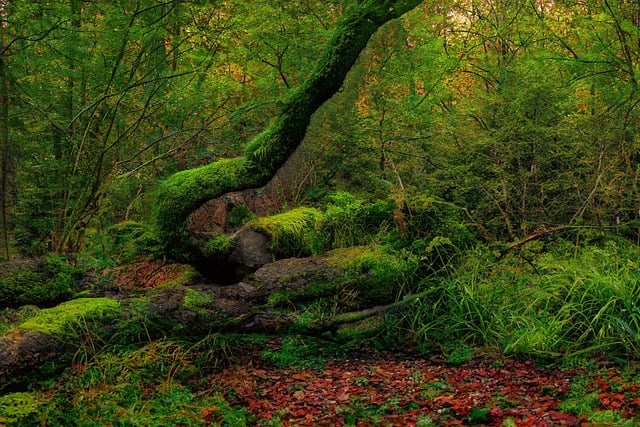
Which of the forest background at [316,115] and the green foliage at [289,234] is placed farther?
the green foliage at [289,234]

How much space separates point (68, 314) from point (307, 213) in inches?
151

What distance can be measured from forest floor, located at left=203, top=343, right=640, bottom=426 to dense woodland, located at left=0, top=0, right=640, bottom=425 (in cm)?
7

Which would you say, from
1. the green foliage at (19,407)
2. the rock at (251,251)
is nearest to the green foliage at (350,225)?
the rock at (251,251)

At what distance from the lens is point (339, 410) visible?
3.91m

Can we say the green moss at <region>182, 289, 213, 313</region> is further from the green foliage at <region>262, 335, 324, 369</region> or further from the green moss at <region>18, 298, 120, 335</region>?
the green foliage at <region>262, 335, 324, 369</region>

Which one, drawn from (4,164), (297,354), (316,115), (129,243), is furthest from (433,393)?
(4,164)

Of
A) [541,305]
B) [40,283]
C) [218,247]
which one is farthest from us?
[218,247]

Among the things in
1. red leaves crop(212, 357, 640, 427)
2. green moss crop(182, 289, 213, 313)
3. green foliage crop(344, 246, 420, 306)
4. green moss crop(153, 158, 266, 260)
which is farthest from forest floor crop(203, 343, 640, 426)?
green moss crop(153, 158, 266, 260)

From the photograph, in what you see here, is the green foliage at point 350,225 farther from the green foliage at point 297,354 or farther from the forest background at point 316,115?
the green foliage at point 297,354

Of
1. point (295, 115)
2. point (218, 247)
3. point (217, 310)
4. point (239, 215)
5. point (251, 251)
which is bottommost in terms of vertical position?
point (217, 310)

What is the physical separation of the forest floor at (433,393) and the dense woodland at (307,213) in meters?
0.07

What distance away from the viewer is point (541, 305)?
5.25 metres

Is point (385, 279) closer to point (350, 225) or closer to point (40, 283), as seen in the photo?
point (350, 225)

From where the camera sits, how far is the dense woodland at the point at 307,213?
4.53 m
